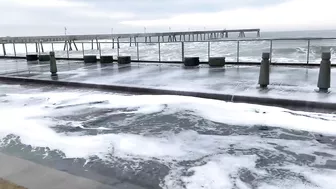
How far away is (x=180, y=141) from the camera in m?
5.53

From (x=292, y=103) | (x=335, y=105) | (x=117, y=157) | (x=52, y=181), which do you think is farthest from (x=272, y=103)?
(x=52, y=181)

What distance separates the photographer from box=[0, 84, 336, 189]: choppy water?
13.8ft

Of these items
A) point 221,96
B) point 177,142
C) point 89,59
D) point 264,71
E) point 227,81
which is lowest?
point 177,142

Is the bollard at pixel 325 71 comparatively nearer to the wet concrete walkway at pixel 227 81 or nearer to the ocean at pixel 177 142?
the wet concrete walkway at pixel 227 81

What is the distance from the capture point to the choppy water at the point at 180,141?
13.8 feet

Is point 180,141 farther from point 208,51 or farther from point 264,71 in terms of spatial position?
point 208,51

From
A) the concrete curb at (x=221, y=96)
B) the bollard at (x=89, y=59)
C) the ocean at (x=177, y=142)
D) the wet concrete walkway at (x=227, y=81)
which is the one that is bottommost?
the ocean at (x=177, y=142)

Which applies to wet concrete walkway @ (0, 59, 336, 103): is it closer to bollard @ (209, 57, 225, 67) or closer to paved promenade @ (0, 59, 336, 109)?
paved promenade @ (0, 59, 336, 109)

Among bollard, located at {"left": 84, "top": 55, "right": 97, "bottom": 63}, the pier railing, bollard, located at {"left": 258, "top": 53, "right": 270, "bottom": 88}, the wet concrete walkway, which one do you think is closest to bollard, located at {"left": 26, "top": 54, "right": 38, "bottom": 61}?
the pier railing

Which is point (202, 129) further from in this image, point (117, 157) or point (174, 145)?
point (117, 157)

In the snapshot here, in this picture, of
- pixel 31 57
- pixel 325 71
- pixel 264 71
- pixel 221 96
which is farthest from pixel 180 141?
pixel 31 57

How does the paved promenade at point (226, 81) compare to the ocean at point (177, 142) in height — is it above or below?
above

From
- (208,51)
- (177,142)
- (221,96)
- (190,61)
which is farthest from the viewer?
(208,51)

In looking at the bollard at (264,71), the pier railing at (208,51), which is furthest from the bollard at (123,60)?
the bollard at (264,71)
